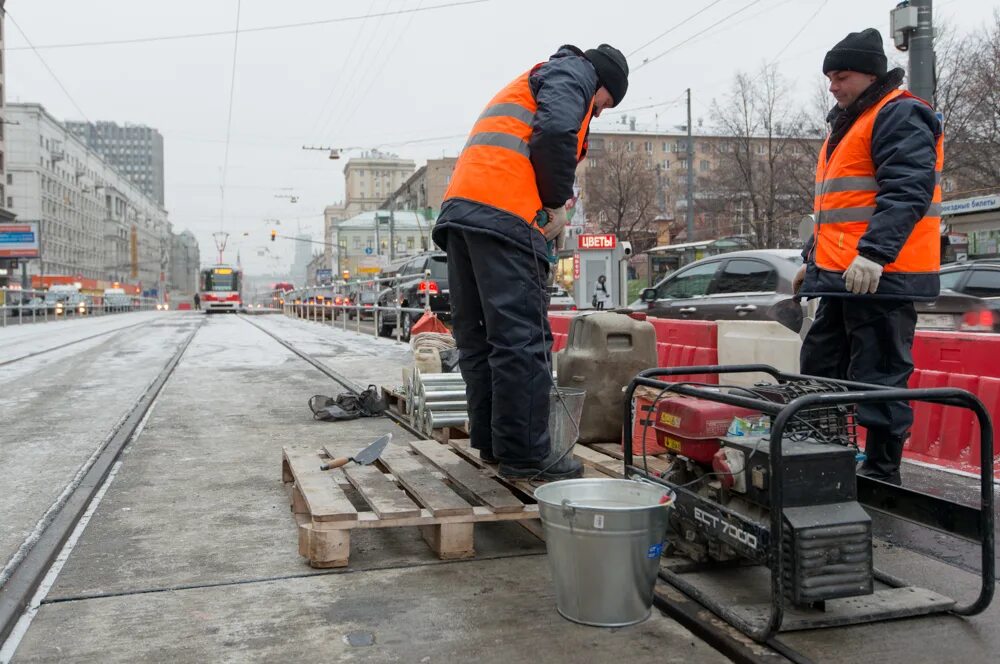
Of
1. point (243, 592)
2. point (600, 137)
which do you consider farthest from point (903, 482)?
point (600, 137)

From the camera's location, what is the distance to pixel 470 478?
11.7ft

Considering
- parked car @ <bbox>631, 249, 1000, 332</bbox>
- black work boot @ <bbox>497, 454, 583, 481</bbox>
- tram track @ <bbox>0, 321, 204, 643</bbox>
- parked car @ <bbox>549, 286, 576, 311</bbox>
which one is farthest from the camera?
parked car @ <bbox>549, 286, 576, 311</bbox>

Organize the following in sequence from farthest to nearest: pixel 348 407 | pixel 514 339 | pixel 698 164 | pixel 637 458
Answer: pixel 698 164
pixel 348 407
pixel 637 458
pixel 514 339

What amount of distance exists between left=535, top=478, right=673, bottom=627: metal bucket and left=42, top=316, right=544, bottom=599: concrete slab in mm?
787

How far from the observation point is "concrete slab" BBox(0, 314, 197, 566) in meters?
4.07

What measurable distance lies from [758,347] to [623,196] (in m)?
43.8

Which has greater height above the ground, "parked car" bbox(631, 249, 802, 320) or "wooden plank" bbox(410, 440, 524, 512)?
"parked car" bbox(631, 249, 802, 320)

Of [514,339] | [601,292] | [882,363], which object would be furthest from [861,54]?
[601,292]

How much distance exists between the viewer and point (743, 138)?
38062mm

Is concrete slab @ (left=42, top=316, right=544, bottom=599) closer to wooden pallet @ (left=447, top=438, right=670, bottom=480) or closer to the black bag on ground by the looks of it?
the black bag on ground

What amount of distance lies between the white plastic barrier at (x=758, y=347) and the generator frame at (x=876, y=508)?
9.70 feet

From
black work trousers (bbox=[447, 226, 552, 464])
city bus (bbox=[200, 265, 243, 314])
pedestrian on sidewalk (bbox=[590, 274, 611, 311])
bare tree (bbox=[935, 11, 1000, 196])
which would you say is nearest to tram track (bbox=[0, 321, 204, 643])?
black work trousers (bbox=[447, 226, 552, 464])

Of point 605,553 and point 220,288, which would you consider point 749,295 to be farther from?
point 220,288

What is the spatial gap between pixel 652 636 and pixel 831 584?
526mm
